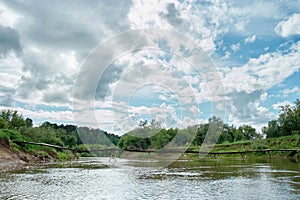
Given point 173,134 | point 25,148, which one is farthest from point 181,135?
point 25,148

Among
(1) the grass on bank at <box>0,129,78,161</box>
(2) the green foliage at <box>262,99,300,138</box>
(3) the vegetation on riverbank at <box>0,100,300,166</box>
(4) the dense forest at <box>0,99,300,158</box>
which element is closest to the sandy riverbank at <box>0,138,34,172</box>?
(1) the grass on bank at <box>0,129,78,161</box>

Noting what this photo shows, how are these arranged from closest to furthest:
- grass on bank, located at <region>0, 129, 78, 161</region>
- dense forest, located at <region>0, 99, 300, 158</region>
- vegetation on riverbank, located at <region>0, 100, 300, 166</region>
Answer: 1. grass on bank, located at <region>0, 129, 78, 161</region>
2. vegetation on riverbank, located at <region>0, 100, 300, 166</region>
3. dense forest, located at <region>0, 99, 300, 158</region>

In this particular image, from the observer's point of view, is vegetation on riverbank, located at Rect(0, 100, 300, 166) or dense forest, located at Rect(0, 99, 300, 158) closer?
vegetation on riverbank, located at Rect(0, 100, 300, 166)

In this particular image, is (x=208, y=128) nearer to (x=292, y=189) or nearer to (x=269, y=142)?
(x=269, y=142)

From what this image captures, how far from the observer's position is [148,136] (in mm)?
95438

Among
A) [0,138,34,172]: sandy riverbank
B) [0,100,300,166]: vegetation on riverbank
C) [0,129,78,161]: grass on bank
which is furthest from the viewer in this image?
[0,100,300,166]: vegetation on riverbank

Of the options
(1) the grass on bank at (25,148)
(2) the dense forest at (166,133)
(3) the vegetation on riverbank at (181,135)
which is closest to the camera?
(1) the grass on bank at (25,148)

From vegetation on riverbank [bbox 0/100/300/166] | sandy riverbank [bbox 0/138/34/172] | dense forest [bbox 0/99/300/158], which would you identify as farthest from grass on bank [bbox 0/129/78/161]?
dense forest [bbox 0/99/300/158]

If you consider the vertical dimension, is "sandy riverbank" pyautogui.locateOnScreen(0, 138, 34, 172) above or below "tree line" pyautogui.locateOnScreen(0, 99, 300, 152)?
below

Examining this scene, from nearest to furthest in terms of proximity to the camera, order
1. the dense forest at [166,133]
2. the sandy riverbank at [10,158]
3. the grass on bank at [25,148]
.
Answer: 1. the sandy riverbank at [10,158]
2. the grass on bank at [25,148]
3. the dense forest at [166,133]

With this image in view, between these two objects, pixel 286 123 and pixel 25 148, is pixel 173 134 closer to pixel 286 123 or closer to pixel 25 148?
pixel 286 123

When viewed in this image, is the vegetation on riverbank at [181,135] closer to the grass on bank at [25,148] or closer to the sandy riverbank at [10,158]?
the grass on bank at [25,148]

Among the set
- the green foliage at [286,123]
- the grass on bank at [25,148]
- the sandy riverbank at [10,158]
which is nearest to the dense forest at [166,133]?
the green foliage at [286,123]

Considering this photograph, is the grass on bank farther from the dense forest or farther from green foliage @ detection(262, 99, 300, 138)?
green foliage @ detection(262, 99, 300, 138)
